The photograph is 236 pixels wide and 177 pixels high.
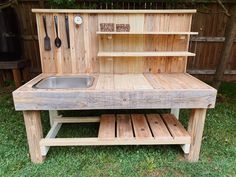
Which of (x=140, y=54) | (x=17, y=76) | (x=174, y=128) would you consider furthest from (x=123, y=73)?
(x=17, y=76)

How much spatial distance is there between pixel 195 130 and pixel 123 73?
100 cm

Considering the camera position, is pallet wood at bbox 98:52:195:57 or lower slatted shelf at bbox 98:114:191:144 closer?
lower slatted shelf at bbox 98:114:191:144

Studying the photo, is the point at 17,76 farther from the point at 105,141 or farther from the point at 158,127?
the point at 158,127

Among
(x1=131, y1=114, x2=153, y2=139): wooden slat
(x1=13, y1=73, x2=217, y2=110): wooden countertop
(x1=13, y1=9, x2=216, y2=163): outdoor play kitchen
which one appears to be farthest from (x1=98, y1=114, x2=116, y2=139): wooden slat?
(x1=13, y1=73, x2=217, y2=110): wooden countertop

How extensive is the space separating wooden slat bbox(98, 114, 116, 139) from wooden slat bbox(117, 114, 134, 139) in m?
0.06

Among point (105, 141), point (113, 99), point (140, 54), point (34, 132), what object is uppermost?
point (140, 54)

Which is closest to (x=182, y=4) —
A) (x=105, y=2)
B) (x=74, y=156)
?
(x=105, y=2)

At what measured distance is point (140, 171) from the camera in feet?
5.82

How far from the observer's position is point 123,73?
2307 millimetres

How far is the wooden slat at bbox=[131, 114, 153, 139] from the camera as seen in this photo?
187 centimetres

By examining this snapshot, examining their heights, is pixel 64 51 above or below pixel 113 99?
above

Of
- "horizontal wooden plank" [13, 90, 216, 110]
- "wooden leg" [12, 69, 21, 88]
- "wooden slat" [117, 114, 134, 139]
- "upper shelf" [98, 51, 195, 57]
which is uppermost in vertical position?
"upper shelf" [98, 51, 195, 57]

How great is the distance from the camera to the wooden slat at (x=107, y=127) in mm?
1870

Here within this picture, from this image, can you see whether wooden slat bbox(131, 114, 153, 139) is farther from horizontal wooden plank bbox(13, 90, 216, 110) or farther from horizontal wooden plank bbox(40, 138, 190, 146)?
horizontal wooden plank bbox(13, 90, 216, 110)
